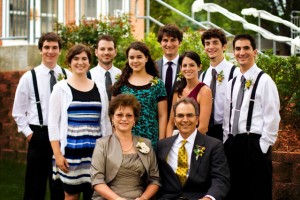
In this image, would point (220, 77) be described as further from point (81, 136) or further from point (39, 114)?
point (39, 114)

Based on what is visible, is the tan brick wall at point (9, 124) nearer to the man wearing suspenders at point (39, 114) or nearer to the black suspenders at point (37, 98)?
the man wearing suspenders at point (39, 114)

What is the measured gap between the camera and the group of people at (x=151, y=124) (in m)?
6.77

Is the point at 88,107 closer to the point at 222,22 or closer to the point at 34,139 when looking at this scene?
the point at 34,139

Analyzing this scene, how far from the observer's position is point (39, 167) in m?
7.81

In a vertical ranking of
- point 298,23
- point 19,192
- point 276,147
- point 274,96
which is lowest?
point 19,192

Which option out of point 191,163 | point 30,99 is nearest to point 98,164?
point 191,163

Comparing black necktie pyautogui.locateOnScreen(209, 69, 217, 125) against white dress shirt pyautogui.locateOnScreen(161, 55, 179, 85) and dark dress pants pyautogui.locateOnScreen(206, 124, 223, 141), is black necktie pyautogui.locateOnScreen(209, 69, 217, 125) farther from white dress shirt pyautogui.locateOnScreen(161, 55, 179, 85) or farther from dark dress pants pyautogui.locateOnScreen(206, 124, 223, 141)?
Result: white dress shirt pyautogui.locateOnScreen(161, 55, 179, 85)

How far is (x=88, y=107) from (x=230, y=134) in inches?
51.1

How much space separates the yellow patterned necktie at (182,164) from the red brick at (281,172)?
2106 millimetres

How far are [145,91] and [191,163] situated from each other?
87 cm

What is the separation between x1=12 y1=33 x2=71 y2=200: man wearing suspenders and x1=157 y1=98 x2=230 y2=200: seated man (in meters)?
1.35

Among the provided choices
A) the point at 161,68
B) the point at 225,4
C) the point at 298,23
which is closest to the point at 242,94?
the point at 161,68

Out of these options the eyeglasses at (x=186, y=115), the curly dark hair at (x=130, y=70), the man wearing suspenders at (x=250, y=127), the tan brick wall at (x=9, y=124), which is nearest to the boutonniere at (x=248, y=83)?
the man wearing suspenders at (x=250, y=127)

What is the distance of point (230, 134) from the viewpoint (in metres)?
7.12
